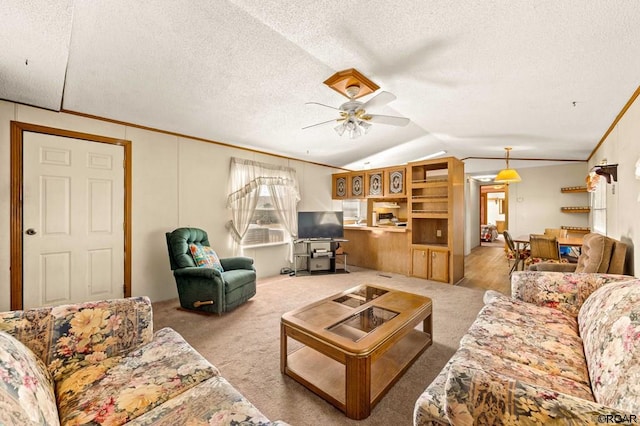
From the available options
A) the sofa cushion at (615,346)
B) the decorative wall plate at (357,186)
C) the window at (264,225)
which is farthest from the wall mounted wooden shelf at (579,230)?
the window at (264,225)

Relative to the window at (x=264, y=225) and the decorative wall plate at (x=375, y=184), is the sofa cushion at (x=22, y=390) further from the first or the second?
the decorative wall plate at (x=375, y=184)

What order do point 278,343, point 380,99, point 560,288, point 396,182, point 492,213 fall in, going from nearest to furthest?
point 560,288 < point 380,99 < point 278,343 < point 396,182 < point 492,213

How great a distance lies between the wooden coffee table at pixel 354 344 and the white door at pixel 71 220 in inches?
103

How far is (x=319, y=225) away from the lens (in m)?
5.23

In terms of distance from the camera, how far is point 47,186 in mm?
2828

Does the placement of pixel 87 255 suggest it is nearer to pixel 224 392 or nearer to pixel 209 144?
pixel 209 144

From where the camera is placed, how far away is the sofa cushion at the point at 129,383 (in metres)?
1.08

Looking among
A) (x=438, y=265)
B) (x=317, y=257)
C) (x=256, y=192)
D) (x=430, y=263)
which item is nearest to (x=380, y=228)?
(x=430, y=263)

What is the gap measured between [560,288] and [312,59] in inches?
109

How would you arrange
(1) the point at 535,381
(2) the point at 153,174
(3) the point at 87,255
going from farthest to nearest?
(2) the point at 153,174 → (3) the point at 87,255 → (1) the point at 535,381

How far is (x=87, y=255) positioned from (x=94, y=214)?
49 cm

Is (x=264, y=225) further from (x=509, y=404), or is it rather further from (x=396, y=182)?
(x=509, y=404)

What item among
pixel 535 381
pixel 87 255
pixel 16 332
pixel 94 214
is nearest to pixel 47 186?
pixel 94 214

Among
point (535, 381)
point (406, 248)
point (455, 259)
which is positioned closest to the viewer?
point (535, 381)
